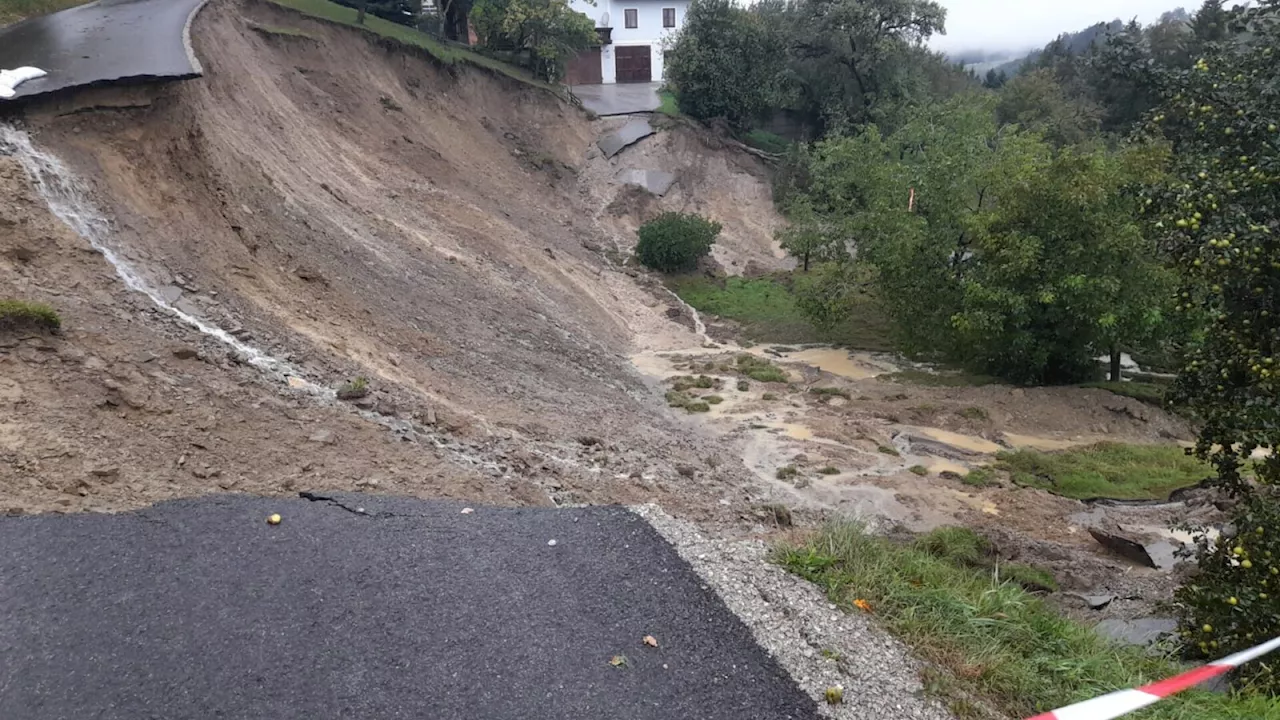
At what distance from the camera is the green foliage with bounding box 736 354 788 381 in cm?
1881

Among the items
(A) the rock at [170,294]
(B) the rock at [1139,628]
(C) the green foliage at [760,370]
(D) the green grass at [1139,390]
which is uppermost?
(A) the rock at [170,294]

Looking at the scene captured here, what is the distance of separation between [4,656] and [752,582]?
491 cm

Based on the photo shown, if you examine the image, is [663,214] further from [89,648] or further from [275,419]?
[89,648]

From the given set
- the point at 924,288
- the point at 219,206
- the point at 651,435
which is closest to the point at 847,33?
the point at 924,288

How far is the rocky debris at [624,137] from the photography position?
31.9 metres

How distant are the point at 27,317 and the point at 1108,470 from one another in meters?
15.5

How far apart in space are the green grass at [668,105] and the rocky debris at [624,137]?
1.12 m

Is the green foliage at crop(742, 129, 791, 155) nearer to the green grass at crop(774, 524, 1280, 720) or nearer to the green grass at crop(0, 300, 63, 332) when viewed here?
the green grass at crop(0, 300, 63, 332)

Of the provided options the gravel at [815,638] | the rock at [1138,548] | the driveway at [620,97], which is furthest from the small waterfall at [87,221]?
the driveway at [620,97]

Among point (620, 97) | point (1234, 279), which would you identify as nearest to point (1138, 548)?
point (1234, 279)

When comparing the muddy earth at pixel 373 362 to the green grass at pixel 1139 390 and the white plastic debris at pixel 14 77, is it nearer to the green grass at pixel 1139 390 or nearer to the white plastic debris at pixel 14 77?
the white plastic debris at pixel 14 77

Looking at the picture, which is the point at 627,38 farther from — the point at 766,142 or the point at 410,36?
the point at 410,36

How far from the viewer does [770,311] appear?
997 inches

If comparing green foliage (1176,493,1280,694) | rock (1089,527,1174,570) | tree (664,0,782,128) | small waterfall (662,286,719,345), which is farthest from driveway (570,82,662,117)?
green foliage (1176,493,1280,694)
